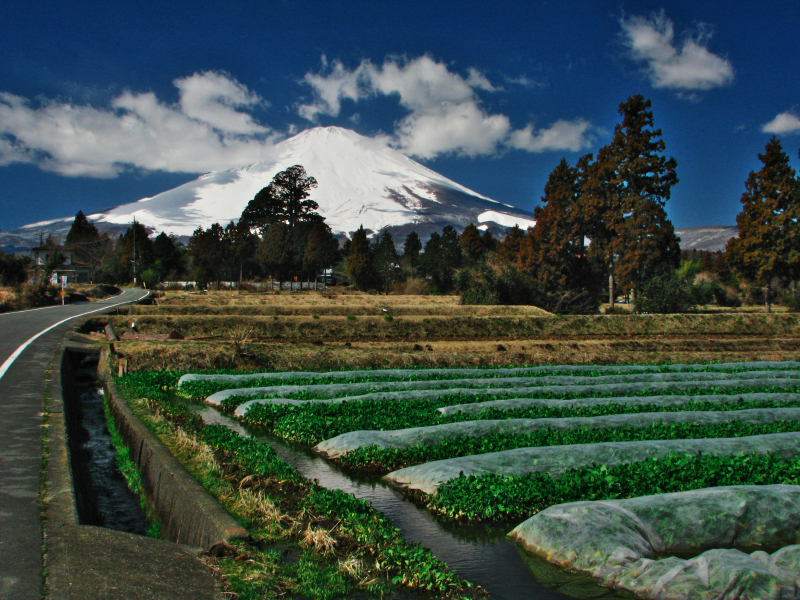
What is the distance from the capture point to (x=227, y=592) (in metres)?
3.87

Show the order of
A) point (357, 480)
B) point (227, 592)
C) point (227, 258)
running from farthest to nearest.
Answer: point (227, 258), point (357, 480), point (227, 592)

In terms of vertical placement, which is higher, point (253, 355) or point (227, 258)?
point (227, 258)

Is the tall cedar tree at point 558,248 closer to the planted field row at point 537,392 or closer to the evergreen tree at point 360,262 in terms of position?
the evergreen tree at point 360,262

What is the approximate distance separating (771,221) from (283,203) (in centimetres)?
6607

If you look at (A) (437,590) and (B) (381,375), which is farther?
(B) (381,375)

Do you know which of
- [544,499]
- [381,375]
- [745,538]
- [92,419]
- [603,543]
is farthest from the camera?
[381,375]

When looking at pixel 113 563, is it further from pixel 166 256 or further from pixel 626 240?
pixel 166 256

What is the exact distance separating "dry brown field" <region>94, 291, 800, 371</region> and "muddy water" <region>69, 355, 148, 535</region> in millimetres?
6462

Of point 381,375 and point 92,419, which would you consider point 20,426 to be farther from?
point 381,375

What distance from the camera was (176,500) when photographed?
5.85 m

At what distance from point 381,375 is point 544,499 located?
10.0 m

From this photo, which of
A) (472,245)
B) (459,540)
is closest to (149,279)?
(472,245)

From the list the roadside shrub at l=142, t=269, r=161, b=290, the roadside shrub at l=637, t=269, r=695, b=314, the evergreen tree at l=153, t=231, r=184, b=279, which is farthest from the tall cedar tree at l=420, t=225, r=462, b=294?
the evergreen tree at l=153, t=231, r=184, b=279

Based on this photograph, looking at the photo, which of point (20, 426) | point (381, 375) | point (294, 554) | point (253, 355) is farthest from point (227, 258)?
point (294, 554)
